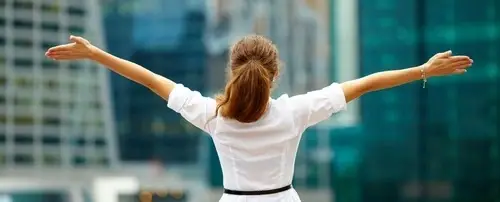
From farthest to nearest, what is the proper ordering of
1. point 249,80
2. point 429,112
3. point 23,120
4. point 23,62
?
point 23,120, point 23,62, point 429,112, point 249,80

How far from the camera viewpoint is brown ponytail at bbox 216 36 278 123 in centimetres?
121

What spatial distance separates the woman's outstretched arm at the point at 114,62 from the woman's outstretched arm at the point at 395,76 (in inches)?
10.4

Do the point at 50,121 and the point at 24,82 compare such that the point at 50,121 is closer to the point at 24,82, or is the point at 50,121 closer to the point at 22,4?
the point at 24,82

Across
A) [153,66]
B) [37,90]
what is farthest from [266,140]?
[37,90]

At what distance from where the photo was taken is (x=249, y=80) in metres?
1.21

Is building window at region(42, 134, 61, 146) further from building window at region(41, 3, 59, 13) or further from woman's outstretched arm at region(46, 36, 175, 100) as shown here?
woman's outstretched arm at region(46, 36, 175, 100)

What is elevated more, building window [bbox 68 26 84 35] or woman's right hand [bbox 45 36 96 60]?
building window [bbox 68 26 84 35]

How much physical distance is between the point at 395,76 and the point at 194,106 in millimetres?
296

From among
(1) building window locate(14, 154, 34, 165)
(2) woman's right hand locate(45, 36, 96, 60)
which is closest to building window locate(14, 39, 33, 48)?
(1) building window locate(14, 154, 34, 165)

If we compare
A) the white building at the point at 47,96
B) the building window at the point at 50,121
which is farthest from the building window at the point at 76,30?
the building window at the point at 50,121

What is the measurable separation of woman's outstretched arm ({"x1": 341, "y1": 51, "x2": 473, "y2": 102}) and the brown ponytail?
0.41ft

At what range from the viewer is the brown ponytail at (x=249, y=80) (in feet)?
3.96

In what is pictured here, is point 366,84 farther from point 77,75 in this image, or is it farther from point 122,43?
point 77,75

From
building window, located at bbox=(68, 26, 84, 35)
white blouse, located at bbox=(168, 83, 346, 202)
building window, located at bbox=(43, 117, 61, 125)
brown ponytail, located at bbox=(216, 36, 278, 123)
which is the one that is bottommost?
white blouse, located at bbox=(168, 83, 346, 202)
